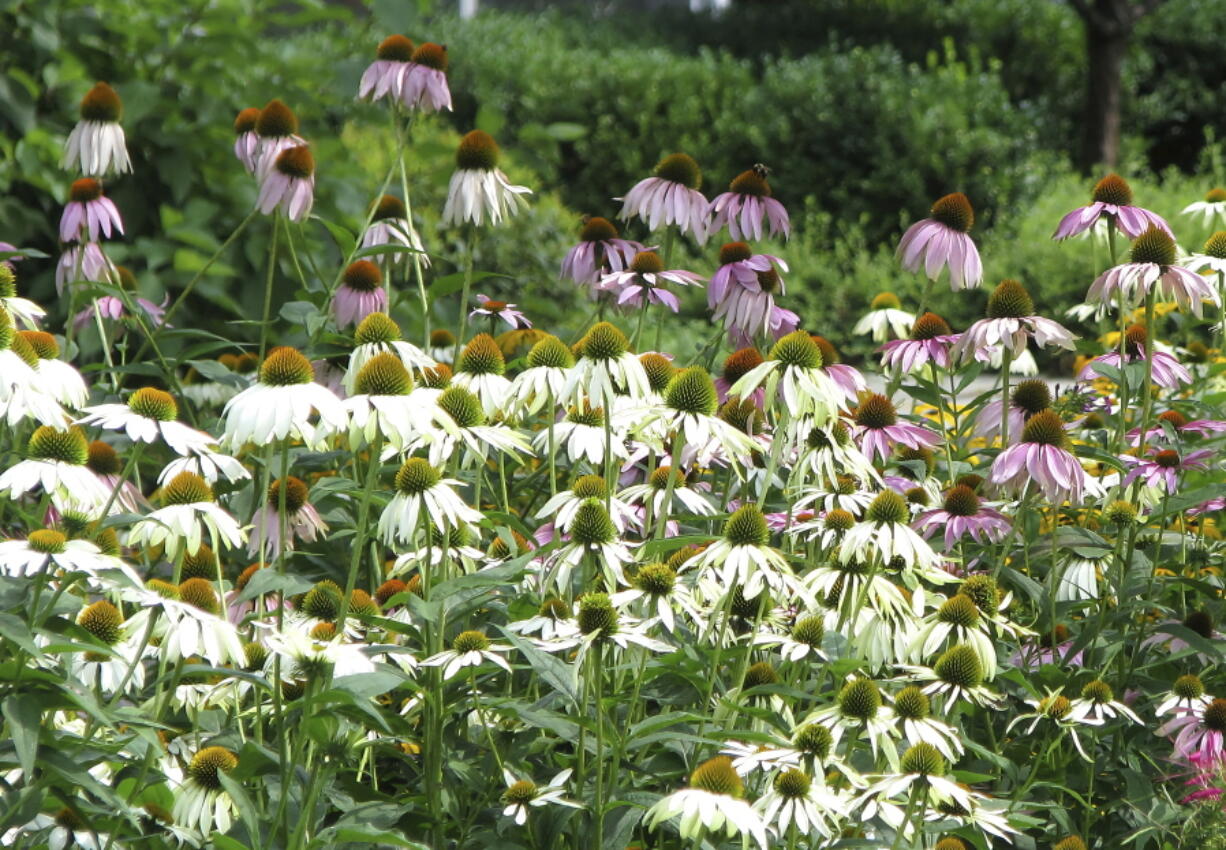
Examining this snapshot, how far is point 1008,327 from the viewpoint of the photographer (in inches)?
98.6

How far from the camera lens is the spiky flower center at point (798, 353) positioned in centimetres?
211

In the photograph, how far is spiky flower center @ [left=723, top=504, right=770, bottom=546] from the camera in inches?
76.7

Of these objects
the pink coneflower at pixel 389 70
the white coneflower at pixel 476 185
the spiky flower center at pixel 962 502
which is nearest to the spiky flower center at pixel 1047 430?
the spiky flower center at pixel 962 502

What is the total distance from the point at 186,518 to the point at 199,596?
11cm

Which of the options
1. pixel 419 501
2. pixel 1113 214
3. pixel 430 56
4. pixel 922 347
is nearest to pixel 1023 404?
pixel 922 347

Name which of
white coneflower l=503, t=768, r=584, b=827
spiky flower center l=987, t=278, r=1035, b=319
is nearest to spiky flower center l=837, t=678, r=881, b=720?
white coneflower l=503, t=768, r=584, b=827

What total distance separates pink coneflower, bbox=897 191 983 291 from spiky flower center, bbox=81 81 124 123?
1594 mm

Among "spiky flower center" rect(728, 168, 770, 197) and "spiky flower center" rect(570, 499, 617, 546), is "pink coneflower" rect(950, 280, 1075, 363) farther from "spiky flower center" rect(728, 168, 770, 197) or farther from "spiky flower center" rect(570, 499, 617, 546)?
"spiky flower center" rect(570, 499, 617, 546)

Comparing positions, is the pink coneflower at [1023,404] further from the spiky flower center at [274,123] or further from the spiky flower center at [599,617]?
the spiky flower center at [274,123]

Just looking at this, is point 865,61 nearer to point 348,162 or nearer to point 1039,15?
point 1039,15

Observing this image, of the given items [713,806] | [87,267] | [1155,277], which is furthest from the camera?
[87,267]

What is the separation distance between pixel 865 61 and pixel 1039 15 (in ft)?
9.56

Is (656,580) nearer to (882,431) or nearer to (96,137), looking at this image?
(882,431)

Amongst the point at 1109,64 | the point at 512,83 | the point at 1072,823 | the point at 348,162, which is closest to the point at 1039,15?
the point at 1109,64
